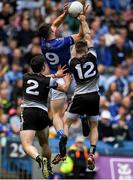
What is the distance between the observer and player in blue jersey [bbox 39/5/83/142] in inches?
730

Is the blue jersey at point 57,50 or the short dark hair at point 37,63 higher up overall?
the blue jersey at point 57,50

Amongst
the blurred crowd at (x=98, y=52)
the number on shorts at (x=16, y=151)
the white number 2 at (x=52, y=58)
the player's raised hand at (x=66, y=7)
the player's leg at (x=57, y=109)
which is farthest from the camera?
the blurred crowd at (x=98, y=52)

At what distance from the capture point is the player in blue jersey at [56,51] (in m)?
18.5

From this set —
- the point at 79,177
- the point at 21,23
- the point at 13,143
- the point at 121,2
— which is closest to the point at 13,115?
the point at 13,143

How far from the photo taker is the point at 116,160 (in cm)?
2325

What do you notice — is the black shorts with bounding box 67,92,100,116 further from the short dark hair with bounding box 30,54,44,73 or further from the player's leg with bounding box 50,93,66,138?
the short dark hair with bounding box 30,54,44,73

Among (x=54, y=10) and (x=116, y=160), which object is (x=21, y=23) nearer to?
(x=54, y=10)

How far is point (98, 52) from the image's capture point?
88.8ft

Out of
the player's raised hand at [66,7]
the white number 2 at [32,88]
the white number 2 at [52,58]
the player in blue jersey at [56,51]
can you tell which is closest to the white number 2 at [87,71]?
the player in blue jersey at [56,51]

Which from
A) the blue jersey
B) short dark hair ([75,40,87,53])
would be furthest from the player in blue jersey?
short dark hair ([75,40,87,53])

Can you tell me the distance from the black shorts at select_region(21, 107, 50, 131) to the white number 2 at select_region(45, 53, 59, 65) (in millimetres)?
1015

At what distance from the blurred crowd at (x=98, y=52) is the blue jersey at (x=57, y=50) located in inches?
185

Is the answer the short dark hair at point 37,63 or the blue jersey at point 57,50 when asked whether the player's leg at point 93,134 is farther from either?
the short dark hair at point 37,63

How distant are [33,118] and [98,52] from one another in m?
8.79
